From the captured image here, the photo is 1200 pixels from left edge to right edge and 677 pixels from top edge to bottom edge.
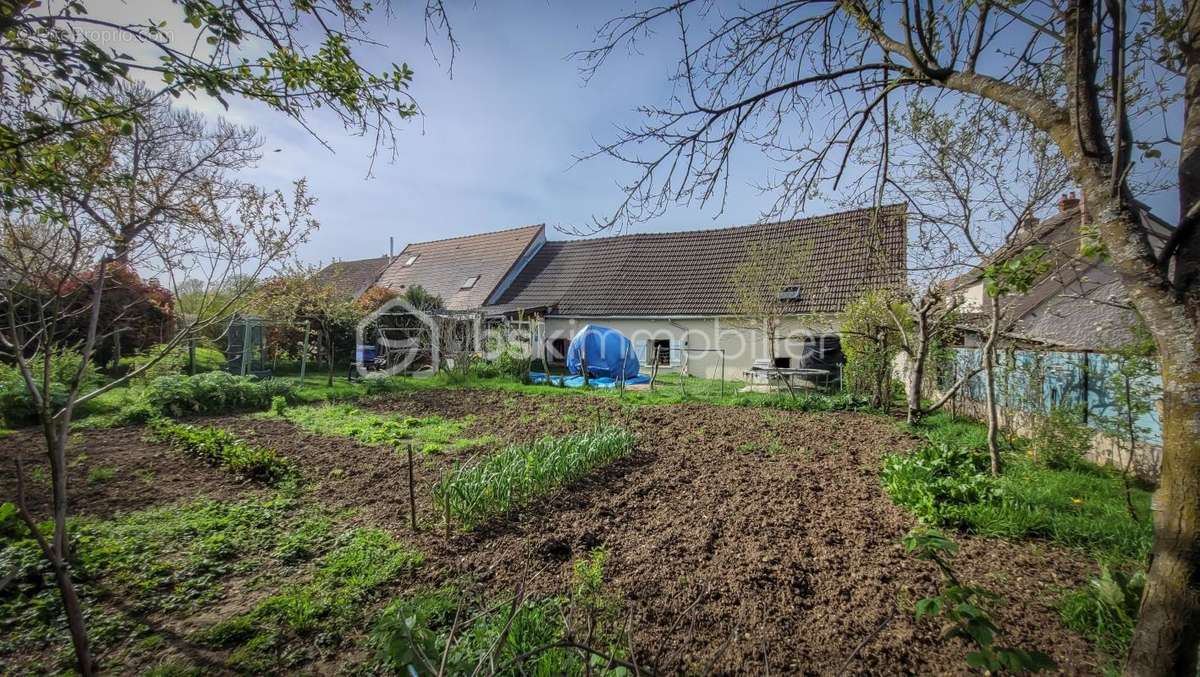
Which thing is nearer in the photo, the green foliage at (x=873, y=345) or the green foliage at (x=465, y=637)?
the green foliage at (x=465, y=637)

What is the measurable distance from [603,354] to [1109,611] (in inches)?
520

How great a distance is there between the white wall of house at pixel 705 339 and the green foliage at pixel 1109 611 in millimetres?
11575

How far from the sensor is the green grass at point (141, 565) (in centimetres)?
273

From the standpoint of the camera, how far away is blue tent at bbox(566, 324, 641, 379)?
15523mm

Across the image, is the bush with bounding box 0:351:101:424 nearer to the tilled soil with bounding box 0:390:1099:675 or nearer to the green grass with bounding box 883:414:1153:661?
the tilled soil with bounding box 0:390:1099:675

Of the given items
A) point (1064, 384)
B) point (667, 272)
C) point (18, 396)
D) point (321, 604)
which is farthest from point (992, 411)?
point (18, 396)

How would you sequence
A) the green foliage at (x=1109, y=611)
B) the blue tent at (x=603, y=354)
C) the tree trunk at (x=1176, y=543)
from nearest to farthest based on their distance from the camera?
the tree trunk at (x=1176, y=543) < the green foliage at (x=1109, y=611) < the blue tent at (x=603, y=354)

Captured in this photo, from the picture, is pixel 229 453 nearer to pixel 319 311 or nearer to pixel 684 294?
pixel 319 311

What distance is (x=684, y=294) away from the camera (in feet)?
59.3

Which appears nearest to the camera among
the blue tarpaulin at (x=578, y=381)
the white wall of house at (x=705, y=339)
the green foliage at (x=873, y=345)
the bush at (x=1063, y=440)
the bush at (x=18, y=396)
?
the bush at (x=1063, y=440)

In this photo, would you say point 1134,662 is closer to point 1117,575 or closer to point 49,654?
point 1117,575

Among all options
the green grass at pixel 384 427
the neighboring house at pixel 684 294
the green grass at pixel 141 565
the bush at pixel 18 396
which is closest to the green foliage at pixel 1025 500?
the green grass at pixel 141 565

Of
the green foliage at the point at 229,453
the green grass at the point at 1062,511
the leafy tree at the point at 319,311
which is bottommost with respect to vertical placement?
the green grass at the point at 1062,511

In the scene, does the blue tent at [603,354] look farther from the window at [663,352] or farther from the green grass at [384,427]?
the green grass at [384,427]
